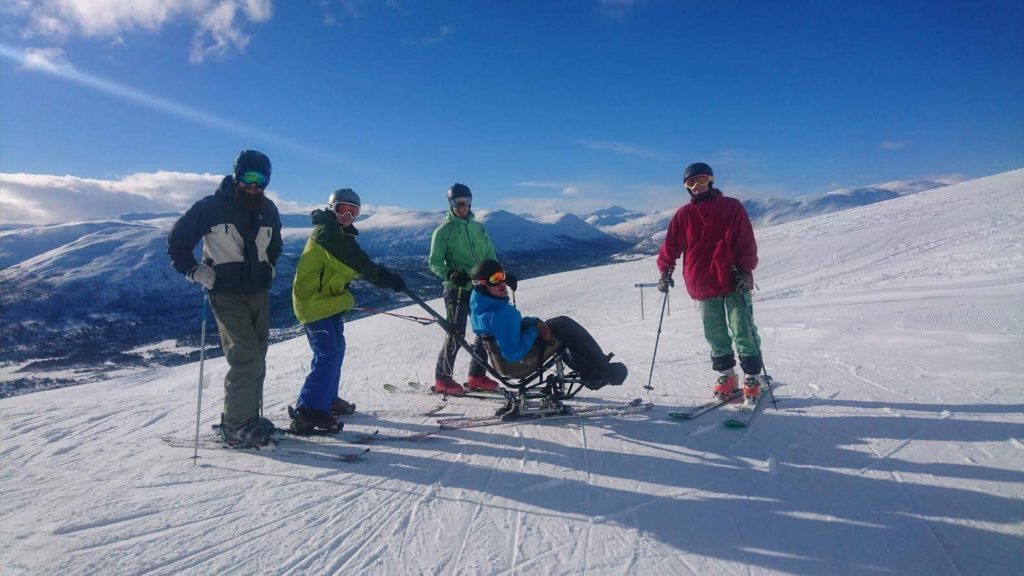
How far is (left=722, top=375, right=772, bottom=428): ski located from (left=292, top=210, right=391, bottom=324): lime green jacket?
150 inches

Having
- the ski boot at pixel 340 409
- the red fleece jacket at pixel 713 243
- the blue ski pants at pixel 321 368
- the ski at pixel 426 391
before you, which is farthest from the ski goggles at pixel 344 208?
the red fleece jacket at pixel 713 243

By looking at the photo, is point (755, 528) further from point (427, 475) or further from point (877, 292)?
point (877, 292)

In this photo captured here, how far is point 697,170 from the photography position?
5.18m

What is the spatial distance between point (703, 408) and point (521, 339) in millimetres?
2110

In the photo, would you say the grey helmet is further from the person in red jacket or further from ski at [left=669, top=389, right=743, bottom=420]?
ski at [left=669, top=389, right=743, bottom=420]

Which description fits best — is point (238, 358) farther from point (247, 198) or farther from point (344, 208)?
point (344, 208)

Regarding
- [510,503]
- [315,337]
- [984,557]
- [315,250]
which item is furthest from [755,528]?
[315,250]

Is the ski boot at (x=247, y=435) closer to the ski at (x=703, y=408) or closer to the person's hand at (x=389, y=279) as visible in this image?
the person's hand at (x=389, y=279)

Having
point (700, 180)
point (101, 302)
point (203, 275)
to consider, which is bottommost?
point (101, 302)

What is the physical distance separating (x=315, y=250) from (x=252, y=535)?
275 cm

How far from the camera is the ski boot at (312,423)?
483 centimetres

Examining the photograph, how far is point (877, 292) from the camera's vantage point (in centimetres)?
1139

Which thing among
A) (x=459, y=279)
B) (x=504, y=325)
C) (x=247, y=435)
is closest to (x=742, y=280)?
(x=504, y=325)

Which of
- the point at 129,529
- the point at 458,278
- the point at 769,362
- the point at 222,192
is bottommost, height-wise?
the point at 129,529
